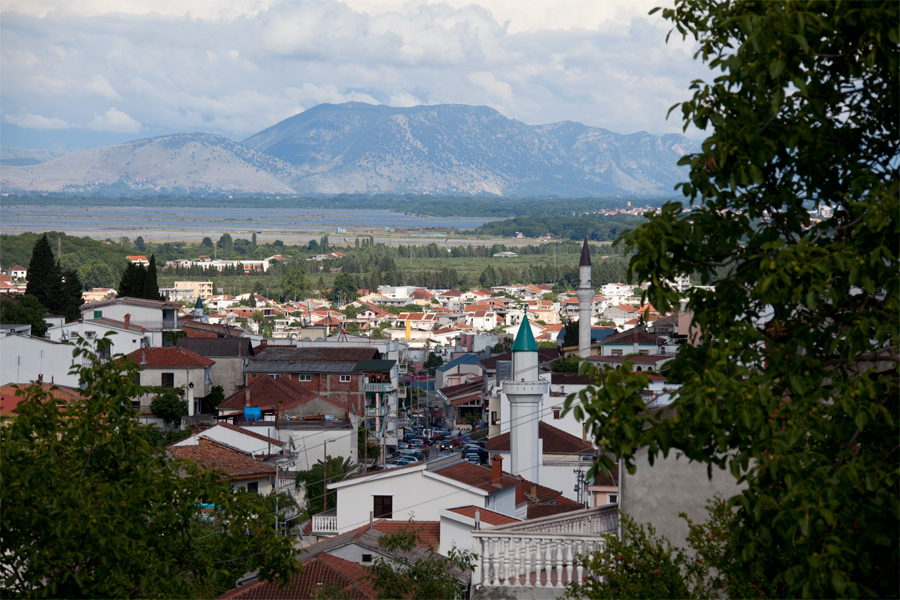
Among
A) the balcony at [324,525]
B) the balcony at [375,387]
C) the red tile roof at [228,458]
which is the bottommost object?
the balcony at [375,387]

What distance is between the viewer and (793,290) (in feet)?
13.9

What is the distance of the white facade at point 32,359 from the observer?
120 feet

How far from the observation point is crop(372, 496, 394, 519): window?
21391 millimetres

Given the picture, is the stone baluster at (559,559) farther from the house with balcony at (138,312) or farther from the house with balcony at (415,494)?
the house with balcony at (138,312)

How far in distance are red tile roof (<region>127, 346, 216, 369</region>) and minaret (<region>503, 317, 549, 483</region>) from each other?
1296cm

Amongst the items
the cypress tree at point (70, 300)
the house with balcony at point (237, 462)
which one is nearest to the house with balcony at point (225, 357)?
the cypress tree at point (70, 300)

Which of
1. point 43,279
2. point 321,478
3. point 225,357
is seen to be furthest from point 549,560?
point 43,279

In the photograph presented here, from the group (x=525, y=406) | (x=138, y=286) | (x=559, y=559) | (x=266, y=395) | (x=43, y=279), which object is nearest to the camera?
(x=559, y=559)

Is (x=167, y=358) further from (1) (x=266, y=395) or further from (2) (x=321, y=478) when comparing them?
(2) (x=321, y=478)

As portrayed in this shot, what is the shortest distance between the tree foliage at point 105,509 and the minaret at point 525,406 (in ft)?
88.6

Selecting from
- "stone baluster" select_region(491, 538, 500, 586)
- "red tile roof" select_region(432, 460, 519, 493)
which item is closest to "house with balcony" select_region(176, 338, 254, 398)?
"red tile roof" select_region(432, 460, 519, 493)

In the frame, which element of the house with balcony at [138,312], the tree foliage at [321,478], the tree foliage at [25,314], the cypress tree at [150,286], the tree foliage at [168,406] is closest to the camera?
the tree foliage at [321,478]

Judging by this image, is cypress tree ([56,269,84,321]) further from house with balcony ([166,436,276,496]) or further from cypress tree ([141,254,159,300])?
house with balcony ([166,436,276,496])

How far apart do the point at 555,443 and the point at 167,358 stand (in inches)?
632
